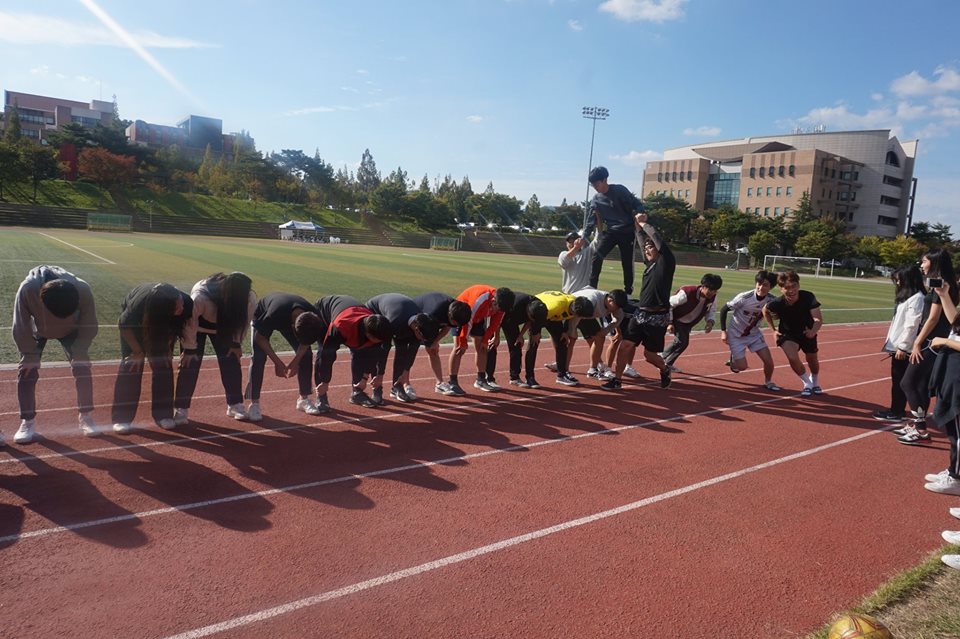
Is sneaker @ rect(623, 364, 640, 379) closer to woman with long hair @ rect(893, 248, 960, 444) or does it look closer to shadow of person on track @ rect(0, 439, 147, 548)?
woman with long hair @ rect(893, 248, 960, 444)

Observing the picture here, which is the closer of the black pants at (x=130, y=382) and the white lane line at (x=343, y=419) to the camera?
the white lane line at (x=343, y=419)

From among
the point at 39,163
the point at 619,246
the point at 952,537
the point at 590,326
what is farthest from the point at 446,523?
the point at 39,163

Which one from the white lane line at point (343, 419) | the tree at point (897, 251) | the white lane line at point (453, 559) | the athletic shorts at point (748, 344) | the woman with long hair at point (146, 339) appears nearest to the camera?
the white lane line at point (453, 559)

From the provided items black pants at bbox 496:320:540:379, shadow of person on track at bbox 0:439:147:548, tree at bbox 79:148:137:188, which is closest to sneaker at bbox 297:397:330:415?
shadow of person on track at bbox 0:439:147:548

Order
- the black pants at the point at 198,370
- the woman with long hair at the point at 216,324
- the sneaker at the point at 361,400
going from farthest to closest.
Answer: the sneaker at the point at 361,400 → the black pants at the point at 198,370 → the woman with long hair at the point at 216,324

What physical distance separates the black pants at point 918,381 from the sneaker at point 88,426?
26.2ft

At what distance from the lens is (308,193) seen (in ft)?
253

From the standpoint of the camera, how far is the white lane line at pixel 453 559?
297 centimetres

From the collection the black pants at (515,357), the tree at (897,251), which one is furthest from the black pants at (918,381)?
the tree at (897,251)

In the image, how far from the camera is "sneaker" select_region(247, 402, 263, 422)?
19.8 ft

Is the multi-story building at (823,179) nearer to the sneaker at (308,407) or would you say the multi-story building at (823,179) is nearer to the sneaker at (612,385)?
the sneaker at (612,385)

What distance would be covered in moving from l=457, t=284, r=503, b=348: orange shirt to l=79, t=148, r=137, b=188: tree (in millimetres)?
62393

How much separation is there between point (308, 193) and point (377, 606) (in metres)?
78.7

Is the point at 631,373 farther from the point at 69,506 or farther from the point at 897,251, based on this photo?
the point at 897,251
